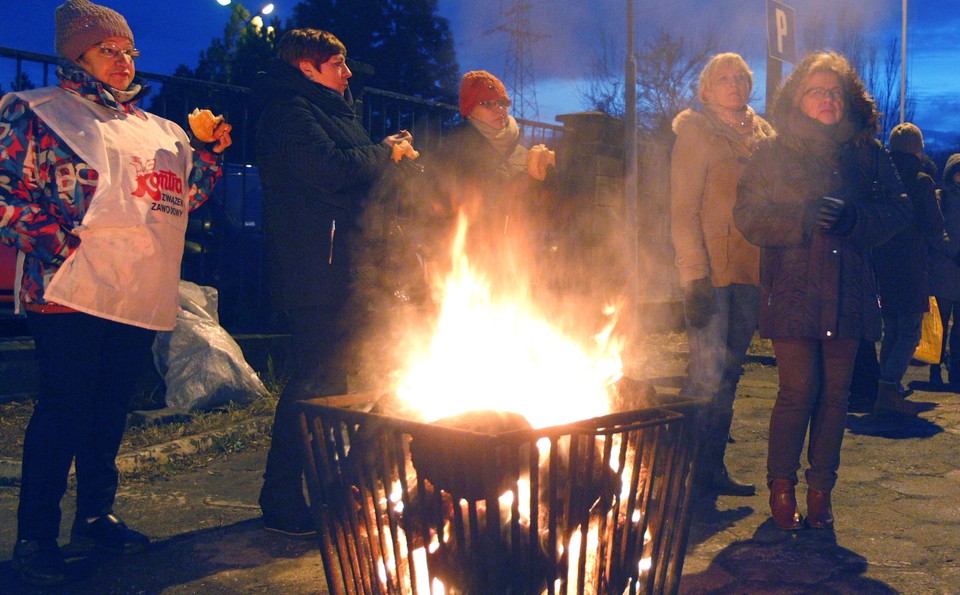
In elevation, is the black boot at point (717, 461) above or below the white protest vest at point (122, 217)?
below

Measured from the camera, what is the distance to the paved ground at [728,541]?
3049mm

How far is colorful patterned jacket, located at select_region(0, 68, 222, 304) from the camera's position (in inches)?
116

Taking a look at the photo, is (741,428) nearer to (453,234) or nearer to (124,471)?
→ (453,234)

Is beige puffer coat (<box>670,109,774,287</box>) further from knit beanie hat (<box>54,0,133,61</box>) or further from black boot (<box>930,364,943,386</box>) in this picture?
black boot (<box>930,364,943,386</box>)

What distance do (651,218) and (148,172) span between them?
32.2 ft

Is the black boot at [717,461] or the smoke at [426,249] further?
the black boot at [717,461]

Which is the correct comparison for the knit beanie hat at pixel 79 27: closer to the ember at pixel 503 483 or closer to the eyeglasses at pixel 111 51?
the eyeglasses at pixel 111 51

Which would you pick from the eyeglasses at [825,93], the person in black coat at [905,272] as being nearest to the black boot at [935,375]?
the person in black coat at [905,272]

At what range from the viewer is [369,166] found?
3.43 metres

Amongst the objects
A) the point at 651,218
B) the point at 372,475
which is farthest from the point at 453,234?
the point at 651,218

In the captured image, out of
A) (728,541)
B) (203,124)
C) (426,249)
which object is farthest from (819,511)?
(203,124)

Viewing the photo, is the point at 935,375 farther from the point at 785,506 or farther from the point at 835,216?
the point at 835,216

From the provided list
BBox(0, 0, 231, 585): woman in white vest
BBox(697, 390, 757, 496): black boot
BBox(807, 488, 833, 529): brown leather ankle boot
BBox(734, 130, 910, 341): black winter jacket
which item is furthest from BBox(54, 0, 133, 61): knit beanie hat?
BBox(807, 488, 833, 529): brown leather ankle boot

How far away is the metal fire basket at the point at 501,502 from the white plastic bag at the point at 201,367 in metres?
3.44
